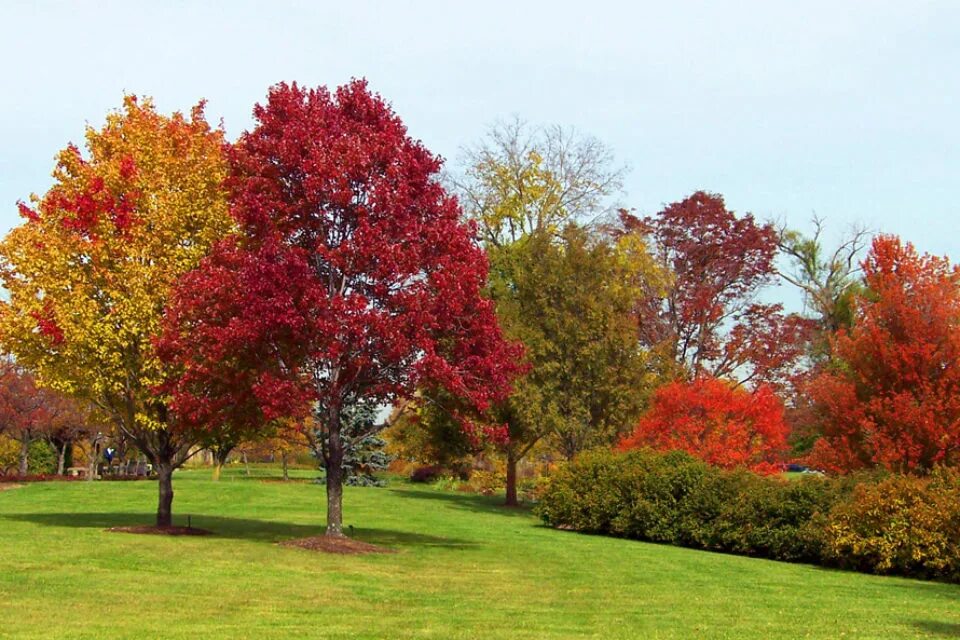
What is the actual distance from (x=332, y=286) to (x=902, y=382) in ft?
44.5

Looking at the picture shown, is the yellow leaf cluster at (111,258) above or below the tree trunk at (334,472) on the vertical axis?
above

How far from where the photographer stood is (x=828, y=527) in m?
19.8

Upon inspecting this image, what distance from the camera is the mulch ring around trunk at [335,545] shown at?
18.1 m

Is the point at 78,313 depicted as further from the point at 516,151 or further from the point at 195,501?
the point at 516,151

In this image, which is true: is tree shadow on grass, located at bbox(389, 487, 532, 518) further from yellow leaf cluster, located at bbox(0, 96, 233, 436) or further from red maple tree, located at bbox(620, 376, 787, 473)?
yellow leaf cluster, located at bbox(0, 96, 233, 436)

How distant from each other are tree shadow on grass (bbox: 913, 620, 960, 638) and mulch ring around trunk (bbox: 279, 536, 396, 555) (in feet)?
32.0

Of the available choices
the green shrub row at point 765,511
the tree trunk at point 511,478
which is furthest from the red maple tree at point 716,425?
the tree trunk at point 511,478

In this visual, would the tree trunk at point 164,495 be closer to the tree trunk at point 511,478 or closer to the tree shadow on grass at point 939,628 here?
the tree shadow on grass at point 939,628

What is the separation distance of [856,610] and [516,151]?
106 feet

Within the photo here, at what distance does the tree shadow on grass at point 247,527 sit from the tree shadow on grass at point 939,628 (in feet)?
34.8

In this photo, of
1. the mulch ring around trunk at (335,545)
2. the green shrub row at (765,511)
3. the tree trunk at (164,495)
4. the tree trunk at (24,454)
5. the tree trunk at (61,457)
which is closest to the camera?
the mulch ring around trunk at (335,545)

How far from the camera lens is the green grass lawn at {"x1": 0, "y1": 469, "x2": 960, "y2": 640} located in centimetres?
1036

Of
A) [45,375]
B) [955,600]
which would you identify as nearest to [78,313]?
[45,375]

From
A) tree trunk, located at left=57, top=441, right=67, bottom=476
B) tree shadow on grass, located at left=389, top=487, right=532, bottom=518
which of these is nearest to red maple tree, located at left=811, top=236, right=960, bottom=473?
tree shadow on grass, located at left=389, top=487, right=532, bottom=518
